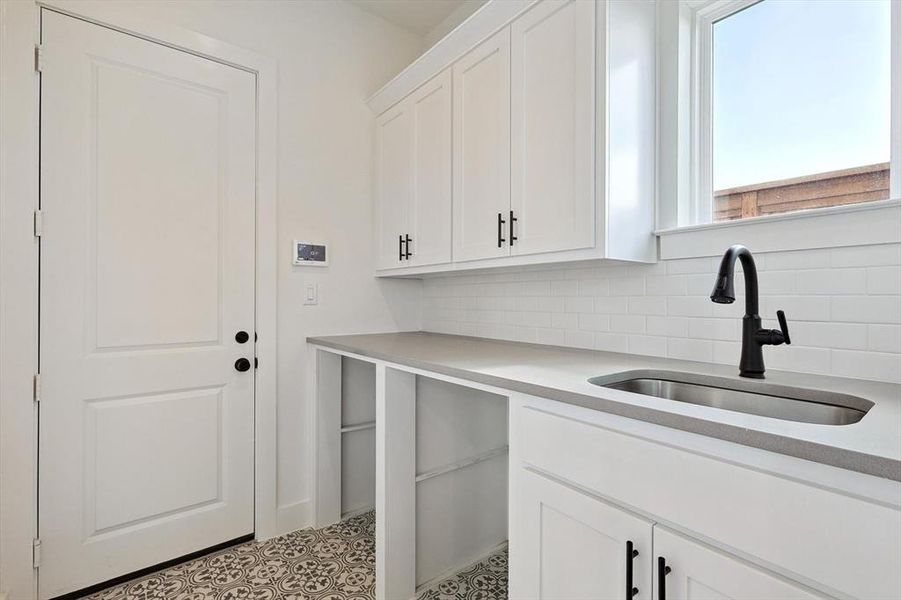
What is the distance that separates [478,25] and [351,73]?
3.13ft

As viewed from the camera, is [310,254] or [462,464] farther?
[310,254]

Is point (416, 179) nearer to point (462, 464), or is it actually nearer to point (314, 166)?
point (314, 166)

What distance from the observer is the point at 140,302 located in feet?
6.32

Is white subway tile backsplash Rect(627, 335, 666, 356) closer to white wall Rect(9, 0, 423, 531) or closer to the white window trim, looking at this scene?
the white window trim

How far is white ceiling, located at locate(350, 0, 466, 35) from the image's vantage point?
248cm

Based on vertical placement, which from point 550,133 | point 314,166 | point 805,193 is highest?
point 314,166

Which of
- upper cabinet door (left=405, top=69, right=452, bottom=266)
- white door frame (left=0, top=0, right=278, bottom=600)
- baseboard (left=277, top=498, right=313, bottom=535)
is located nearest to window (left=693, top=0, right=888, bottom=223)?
upper cabinet door (left=405, top=69, right=452, bottom=266)

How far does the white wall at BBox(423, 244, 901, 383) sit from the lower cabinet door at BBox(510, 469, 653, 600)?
75 cm

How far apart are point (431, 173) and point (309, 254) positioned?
762 millimetres

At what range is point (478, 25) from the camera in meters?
1.85

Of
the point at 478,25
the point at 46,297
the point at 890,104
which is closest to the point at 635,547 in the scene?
the point at 890,104

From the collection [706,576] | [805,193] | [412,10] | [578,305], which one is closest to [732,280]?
[805,193]

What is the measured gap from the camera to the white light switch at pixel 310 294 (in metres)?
2.36

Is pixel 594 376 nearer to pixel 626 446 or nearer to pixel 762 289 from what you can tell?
pixel 626 446
